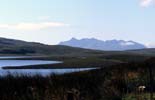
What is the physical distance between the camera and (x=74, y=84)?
1914 cm

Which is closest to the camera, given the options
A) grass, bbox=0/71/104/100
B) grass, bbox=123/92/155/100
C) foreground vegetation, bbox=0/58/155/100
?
grass, bbox=0/71/104/100

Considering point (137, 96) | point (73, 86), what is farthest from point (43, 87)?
point (137, 96)

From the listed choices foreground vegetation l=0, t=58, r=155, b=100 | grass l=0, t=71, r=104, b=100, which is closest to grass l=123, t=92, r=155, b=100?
foreground vegetation l=0, t=58, r=155, b=100

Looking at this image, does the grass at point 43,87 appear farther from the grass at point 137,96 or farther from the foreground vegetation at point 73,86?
the grass at point 137,96

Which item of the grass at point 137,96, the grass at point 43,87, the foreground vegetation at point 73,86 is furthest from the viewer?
the grass at point 137,96

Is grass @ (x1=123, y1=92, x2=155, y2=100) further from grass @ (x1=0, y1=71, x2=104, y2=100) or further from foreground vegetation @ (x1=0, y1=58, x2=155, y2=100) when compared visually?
grass @ (x1=0, y1=71, x2=104, y2=100)

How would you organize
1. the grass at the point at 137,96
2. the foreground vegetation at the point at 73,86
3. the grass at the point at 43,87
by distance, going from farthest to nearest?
the grass at the point at 137,96 → the foreground vegetation at the point at 73,86 → the grass at the point at 43,87

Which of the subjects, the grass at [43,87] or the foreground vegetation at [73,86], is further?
the foreground vegetation at [73,86]

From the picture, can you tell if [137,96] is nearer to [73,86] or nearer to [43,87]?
[73,86]

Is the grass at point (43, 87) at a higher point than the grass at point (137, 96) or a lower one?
higher

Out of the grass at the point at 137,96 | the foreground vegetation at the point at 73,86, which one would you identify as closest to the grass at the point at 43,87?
the foreground vegetation at the point at 73,86

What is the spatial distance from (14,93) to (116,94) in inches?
195

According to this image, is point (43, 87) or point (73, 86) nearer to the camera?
point (43, 87)

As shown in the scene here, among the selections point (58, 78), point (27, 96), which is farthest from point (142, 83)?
point (27, 96)
